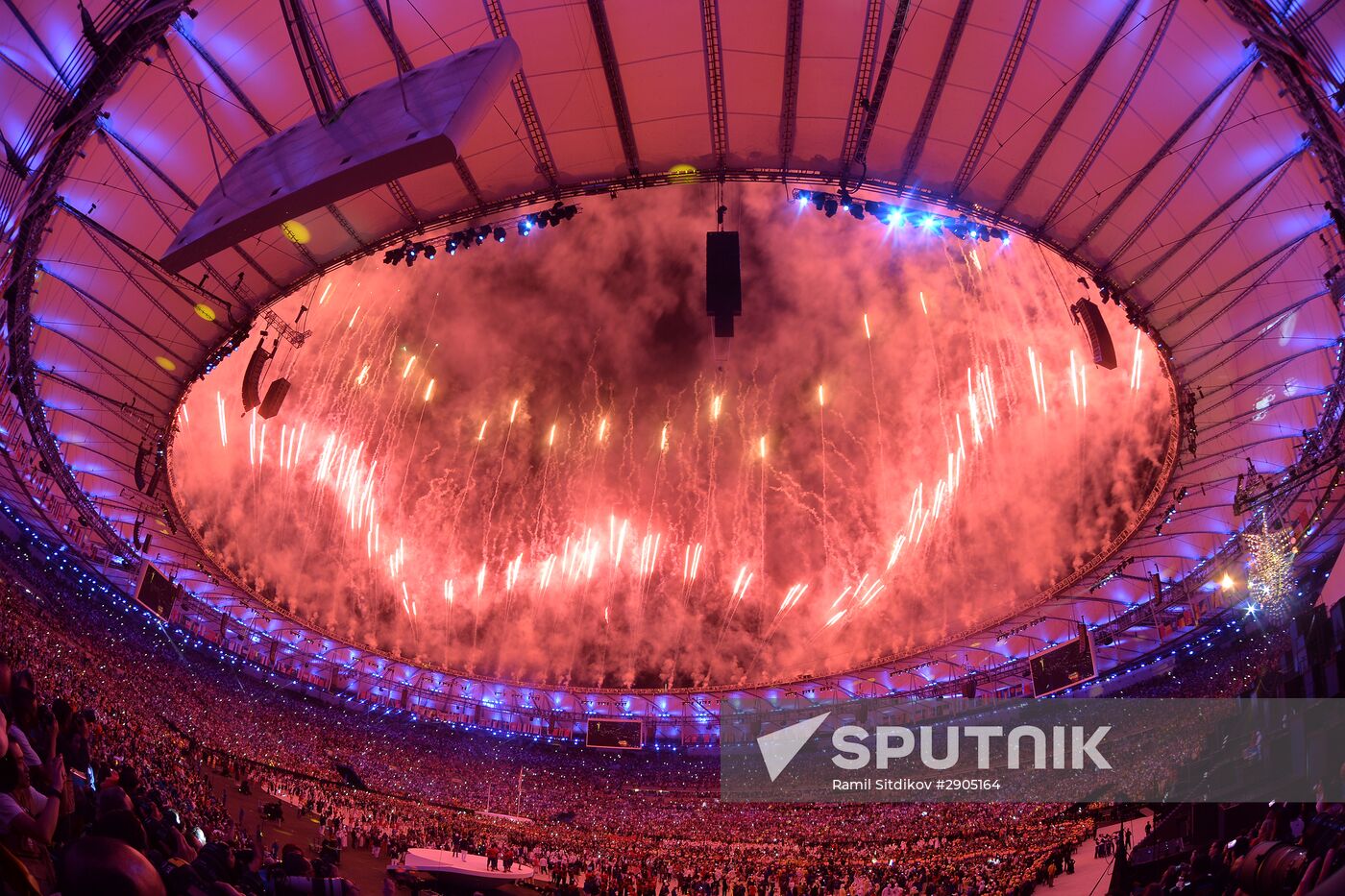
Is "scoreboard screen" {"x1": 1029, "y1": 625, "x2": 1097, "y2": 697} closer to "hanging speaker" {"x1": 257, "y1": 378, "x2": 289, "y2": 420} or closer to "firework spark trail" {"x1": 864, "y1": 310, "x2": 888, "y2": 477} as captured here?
"firework spark trail" {"x1": 864, "y1": 310, "x2": 888, "y2": 477}

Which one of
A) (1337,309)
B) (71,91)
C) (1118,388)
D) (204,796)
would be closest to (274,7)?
(71,91)

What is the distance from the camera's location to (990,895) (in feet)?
76.6

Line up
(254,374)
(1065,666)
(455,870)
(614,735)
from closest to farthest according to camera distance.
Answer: (455,870) → (254,374) → (1065,666) → (614,735)

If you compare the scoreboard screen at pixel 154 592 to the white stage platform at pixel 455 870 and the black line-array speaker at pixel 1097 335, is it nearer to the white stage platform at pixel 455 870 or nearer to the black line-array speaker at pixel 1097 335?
the white stage platform at pixel 455 870

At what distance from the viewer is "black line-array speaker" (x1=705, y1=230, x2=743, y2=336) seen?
56.4ft

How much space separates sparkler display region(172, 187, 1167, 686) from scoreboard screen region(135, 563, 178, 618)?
15.8 feet

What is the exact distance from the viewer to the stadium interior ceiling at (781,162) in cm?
1489

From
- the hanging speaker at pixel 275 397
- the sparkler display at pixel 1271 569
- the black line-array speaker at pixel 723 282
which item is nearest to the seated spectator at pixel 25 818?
the black line-array speaker at pixel 723 282

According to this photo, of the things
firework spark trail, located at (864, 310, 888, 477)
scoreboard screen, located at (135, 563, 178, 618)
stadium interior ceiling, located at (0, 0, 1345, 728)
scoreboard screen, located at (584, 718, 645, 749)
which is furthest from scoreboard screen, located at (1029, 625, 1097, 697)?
scoreboard screen, located at (135, 563, 178, 618)

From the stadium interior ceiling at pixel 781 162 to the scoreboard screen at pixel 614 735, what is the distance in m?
21.1

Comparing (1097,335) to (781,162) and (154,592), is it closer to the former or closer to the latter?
(781,162)

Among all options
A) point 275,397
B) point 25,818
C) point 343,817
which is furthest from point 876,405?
point 25,818

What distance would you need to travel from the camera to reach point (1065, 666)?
29.0m

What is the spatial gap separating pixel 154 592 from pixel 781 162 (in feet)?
86.0
